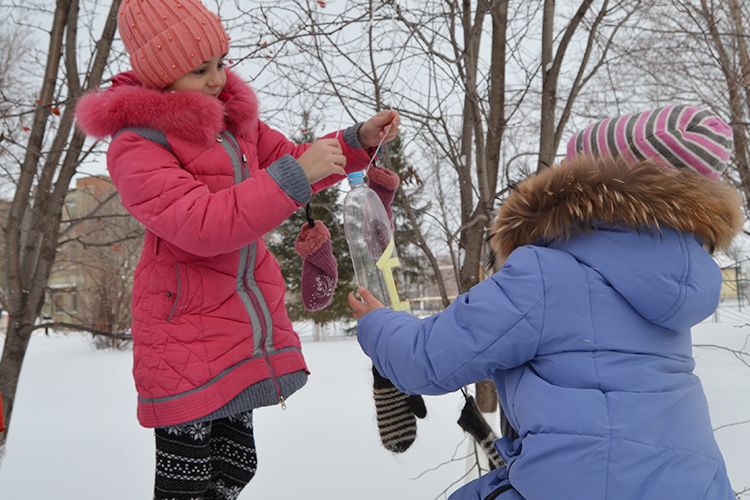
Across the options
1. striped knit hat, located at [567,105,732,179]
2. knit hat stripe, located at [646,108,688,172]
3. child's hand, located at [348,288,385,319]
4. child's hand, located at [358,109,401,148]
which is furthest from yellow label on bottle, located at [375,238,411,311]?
knit hat stripe, located at [646,108,688,172]

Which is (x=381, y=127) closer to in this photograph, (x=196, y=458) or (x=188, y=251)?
(x=188, y=251)

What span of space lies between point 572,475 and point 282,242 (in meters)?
12.5

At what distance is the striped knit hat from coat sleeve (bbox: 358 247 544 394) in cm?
38

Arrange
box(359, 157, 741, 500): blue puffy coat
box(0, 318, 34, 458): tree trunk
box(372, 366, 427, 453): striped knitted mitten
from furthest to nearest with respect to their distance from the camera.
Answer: box(0, 318, 34, 458): tree trunk < box(372, 366, 427, 453): striped knitted mitten < box(359, 157, 741, 500): blue puffy coat

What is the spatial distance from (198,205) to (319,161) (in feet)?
0.94

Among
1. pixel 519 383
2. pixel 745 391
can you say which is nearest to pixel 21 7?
pixel 519 383

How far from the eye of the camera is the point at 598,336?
48.3 inches

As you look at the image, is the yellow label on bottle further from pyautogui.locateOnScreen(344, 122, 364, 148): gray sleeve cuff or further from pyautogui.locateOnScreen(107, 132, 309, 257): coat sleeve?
pyautogui.locateOnScreen(344, 122, 364, 148): gray sleeve cuff

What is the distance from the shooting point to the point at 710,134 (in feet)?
4.57

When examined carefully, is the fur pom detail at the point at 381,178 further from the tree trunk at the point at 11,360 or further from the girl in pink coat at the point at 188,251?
the tree trunk at the point at 11,360

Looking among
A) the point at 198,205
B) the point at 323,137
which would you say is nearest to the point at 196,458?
the point at 198,205

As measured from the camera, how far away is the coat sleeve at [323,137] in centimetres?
182

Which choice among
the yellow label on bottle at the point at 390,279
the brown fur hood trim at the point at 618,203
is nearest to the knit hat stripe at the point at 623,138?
the brown fur hood trim at the point at 618,203

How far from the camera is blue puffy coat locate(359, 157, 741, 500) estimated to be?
1.17 metres
